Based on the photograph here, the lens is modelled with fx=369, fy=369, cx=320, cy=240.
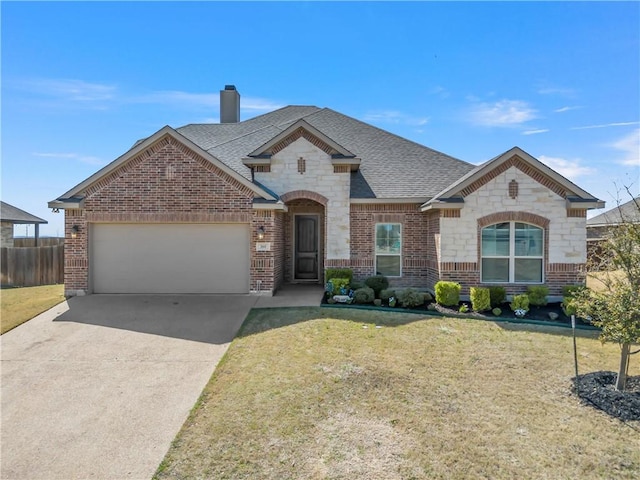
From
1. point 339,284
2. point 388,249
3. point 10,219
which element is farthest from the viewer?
point 10,219

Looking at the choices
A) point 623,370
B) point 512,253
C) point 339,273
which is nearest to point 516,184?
point 512,253

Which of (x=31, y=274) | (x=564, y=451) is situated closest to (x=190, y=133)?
(x=31, y=274)

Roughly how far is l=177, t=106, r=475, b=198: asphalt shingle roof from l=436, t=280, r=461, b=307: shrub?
3.25 meters

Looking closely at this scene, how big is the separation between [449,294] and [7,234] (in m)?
24.3

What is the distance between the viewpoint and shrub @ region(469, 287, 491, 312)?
992 cm

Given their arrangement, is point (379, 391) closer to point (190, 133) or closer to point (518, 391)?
point (518, 391)

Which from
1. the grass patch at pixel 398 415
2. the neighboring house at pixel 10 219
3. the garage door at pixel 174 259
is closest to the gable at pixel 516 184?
the grass patch at pixel 398 415

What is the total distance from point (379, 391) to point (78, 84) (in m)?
13.8

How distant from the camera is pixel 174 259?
1143cm

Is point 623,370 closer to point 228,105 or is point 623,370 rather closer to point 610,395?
point 610,395

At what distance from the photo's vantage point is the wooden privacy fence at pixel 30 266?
15.2 metres

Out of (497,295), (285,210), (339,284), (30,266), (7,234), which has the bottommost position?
(497,295)

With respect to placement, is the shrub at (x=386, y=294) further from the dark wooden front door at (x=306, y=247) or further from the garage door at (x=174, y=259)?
the garage door at (x=174, y=259)

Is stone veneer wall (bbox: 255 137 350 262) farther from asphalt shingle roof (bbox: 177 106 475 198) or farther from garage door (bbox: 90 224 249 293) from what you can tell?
garage door (bbox: 90 224 249 293)
